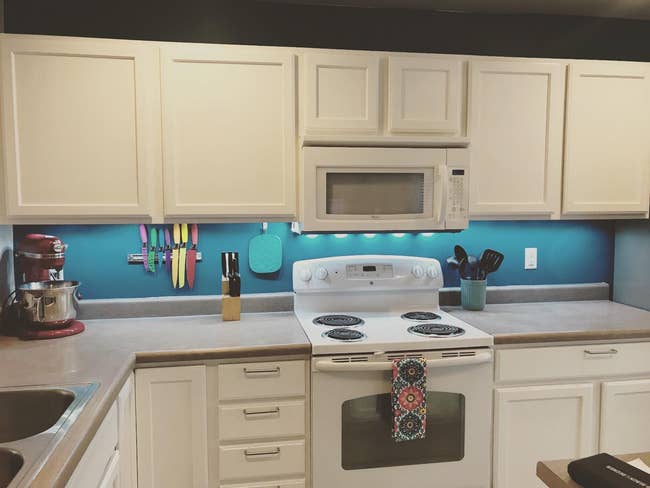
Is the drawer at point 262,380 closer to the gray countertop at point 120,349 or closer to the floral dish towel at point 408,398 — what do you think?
the gray countertop at point 120,349

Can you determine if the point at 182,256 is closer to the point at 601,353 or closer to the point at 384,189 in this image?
the point at 384,189

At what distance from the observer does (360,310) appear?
2.48m

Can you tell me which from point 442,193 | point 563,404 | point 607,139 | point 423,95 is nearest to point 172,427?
point 442,193

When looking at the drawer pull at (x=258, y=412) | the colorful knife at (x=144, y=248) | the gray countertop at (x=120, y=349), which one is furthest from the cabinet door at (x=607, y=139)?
the colorful knife at (x=144, y=248)

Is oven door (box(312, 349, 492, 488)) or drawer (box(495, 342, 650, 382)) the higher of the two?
drawer (box(495, 342, 650, 382))

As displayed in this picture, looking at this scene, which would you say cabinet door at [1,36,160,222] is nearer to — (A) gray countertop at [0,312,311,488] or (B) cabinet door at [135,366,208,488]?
(A) gray countertop at [0,312,311,488]

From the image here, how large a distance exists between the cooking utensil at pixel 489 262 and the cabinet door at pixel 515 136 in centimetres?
25

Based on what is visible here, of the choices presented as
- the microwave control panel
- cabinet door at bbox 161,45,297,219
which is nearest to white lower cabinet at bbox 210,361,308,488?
cabinet door at bbox 161,45,297,219

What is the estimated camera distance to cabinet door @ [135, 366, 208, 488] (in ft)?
6.05

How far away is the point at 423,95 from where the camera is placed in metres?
2.21

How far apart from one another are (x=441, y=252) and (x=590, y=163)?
828mm

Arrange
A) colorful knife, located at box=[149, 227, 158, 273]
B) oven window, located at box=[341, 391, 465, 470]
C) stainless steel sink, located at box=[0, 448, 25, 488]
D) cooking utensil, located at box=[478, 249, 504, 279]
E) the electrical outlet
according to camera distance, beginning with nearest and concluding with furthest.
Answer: stainless steel sink, located at box=[0, 448, 25, 488], oven window, located at box=[341, 391, 465, 470], colorful knife, located at box=[149, 227, 158, 273], cooking utensil, located at box=[478, 249, 504, 279], the electrical outlet

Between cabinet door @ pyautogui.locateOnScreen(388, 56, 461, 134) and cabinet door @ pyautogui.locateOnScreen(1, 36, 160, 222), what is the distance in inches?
39.9

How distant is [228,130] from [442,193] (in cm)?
97
